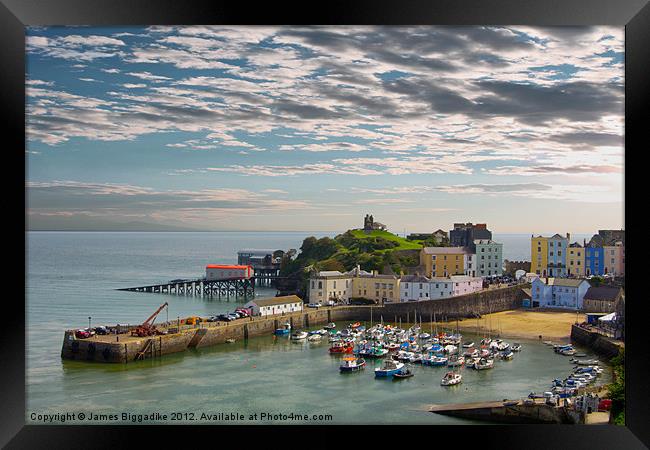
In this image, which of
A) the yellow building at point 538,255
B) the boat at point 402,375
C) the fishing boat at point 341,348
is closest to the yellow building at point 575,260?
the yellow building at point 538,255

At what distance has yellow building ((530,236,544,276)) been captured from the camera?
888cm

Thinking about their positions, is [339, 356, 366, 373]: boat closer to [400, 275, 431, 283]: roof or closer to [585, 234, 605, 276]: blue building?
[400, 275, 431, 283]: roof

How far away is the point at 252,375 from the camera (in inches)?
241

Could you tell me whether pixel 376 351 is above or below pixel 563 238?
below

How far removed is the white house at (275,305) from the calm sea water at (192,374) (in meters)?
0.62

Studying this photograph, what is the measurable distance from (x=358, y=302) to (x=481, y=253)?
209 cm

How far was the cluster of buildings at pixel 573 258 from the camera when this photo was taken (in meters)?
8.48

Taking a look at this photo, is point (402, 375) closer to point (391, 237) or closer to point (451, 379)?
point (451, 379)

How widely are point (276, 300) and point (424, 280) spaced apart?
236cm

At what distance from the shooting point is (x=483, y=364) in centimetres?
670

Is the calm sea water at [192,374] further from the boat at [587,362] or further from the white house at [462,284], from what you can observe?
the white house at [462,284]
